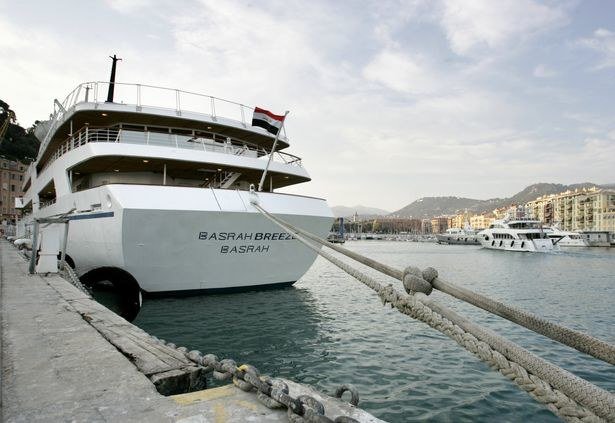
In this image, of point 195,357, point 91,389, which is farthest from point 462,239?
point 91,389

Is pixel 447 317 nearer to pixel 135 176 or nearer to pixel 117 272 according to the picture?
pixel 117 272

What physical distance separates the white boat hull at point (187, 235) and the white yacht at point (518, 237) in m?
60.3

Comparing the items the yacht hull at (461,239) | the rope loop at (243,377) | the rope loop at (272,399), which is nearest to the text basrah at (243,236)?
the rope loop at (243,377)

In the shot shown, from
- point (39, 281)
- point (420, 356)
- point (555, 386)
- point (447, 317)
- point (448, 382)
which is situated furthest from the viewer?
point (39, 281)

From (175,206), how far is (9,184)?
84112 mm

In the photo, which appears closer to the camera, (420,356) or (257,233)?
(420,356)

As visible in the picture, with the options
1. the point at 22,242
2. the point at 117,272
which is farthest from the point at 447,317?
the point at 22,242

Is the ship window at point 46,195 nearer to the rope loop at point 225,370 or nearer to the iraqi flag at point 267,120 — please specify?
the iraqi flag at point 267,120

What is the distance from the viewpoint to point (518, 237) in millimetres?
64125

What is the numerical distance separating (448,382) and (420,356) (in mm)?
1383

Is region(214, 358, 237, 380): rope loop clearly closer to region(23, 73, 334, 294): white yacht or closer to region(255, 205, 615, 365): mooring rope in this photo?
region(255, 205, 615, 365): mooring rope

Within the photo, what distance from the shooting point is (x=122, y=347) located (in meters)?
4.18

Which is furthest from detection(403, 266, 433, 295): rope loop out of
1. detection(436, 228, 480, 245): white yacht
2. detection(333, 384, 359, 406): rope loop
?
detection(436, 228, 480, 245): white yacht

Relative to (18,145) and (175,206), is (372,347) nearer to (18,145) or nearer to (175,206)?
(175,206)
